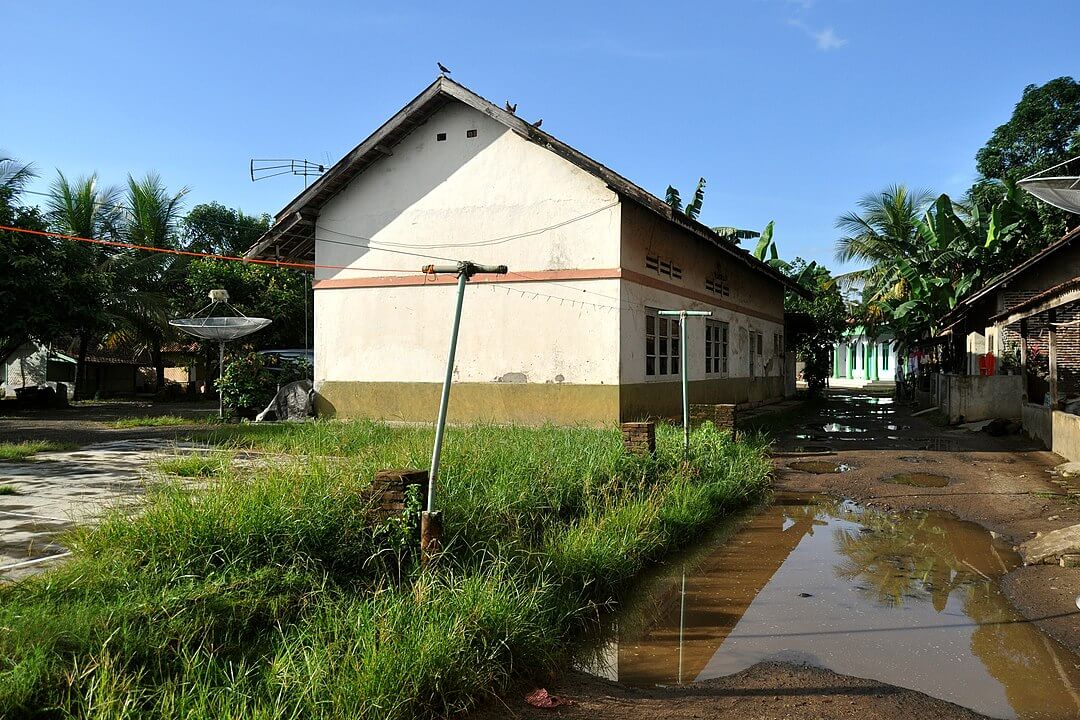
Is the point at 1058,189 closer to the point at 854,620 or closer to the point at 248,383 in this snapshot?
the point at 854,620

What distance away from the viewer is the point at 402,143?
601 inches

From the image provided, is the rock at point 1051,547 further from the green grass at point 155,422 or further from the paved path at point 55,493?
the green grass at point 155,422

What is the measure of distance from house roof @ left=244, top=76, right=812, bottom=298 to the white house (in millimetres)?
37

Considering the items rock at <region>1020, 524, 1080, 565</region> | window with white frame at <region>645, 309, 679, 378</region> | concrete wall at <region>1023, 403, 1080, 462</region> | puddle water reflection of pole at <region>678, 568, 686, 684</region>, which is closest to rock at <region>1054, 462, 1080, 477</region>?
concrete wall at <region>1023, 403, 1080, 462</region>

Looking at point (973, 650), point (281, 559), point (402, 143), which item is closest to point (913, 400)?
point (402, 143)

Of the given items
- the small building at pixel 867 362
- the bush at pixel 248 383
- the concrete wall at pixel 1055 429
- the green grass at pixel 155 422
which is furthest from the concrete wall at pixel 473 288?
the small building at pixel 867 362

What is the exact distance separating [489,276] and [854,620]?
10118mm

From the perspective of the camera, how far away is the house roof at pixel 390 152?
13.0 meters

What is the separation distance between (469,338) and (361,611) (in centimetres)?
1069

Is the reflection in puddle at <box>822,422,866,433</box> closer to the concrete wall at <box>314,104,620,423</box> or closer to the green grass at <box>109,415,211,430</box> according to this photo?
the concrete wall at <box>314,104,620,423</box>

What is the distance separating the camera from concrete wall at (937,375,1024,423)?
17.1 metres

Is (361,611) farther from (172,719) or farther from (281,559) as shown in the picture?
(172,719)

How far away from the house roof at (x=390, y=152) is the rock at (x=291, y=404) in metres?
2.91

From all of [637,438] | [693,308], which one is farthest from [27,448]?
[693,308]
